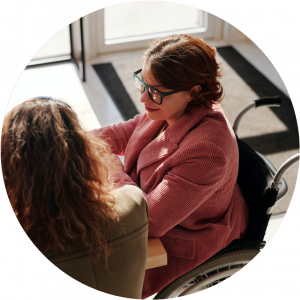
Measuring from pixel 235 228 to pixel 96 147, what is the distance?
67cm

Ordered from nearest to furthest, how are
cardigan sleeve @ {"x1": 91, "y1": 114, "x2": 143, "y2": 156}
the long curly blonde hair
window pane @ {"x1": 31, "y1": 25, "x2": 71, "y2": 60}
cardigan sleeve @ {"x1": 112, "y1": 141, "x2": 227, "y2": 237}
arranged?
the long curly blonde hair → cardigan sleeve @ {"x1": 112, "y1": 141, "x2": 227, "y2": 237} → cardigan sleeve @ {"x1": 91, "y1": 114, "x2": 143, "y2": 156} → window pane @ {"x1": 31, "y1": 25, "x2": 71, "y2": 60}

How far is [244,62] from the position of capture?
3.51 m

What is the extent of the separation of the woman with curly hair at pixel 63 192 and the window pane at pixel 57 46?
2.67 metres

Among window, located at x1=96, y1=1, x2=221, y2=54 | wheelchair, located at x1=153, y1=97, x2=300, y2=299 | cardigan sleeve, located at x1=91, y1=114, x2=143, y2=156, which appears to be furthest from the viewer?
window, located at x1=96, y1=1, x2=221, y2=54

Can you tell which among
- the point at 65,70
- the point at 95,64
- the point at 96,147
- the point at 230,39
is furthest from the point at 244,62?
the point at 96,147

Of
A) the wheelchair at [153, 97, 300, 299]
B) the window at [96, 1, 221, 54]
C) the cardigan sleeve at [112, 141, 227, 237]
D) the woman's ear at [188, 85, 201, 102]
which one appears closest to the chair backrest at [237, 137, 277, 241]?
the wheelchair at [153, 97, 300, 299]

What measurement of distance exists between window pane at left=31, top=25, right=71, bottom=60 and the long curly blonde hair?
8.80ft

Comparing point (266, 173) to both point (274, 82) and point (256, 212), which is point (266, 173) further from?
point (274, 82)

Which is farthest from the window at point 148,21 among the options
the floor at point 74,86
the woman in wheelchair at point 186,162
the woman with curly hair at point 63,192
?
the woman with curly hair at point 63,192

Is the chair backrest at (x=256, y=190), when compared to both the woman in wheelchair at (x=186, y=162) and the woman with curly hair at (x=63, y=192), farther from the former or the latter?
the woman with curly hair at (x=63, y=192)

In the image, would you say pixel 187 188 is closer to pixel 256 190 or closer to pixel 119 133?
pixel 256 190

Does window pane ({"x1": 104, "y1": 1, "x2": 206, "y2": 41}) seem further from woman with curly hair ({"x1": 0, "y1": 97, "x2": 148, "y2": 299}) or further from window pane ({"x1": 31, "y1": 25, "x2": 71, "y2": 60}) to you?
woman with curly hair ({"x1": 0, "y1": 97, "x2": 148, "y2": 299})

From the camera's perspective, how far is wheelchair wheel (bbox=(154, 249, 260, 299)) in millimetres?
1286

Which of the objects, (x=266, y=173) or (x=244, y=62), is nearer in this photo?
(x=266, y=173)
